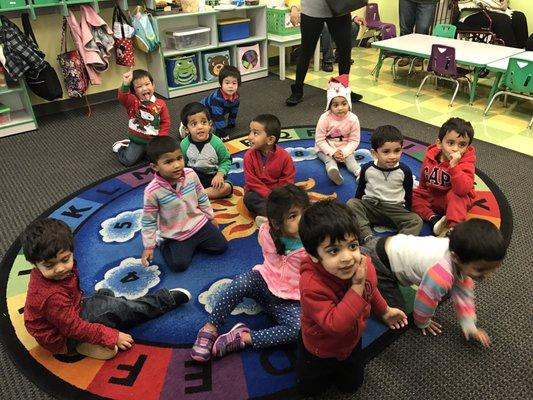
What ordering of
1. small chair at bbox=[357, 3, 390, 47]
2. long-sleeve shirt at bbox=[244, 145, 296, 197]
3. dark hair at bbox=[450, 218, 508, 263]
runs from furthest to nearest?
small chair at bbox=[357, 3, 390, 47] → long-sleeve shirt at bbox=[244, 145, 296, 197] → dark hair at bbox=[450, 218, 508, 263]

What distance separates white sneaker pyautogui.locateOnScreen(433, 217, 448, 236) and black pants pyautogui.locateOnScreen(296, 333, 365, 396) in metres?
1.05

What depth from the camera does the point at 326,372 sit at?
4.88 feet

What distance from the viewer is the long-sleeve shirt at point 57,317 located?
1525 millimetres

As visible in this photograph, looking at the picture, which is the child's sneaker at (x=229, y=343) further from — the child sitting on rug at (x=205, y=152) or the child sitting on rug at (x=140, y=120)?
the child sitting on rug at (x=140, y=120)

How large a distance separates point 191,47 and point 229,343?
3.65 m

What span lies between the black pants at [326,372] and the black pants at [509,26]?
15.9 feet

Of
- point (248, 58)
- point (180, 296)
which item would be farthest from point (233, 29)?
point (180, 296)

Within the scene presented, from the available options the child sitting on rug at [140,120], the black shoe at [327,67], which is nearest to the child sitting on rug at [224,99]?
the child sitting on rug at [140,120]

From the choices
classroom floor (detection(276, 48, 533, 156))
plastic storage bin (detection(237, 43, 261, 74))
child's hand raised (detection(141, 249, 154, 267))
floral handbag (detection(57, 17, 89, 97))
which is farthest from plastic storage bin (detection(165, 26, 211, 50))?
child's hand raised (detection(141, 249, 154, 267))

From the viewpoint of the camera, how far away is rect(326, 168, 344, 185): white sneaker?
286cm

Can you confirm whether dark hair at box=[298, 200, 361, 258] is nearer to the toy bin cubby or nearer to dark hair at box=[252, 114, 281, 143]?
dark hair at box=[252, 114, 281, 143]

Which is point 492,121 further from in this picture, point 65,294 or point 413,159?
point 65,294

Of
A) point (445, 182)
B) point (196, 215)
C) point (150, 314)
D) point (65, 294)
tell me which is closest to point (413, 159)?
point (445, 182)

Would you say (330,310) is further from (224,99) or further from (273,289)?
(224,99)
